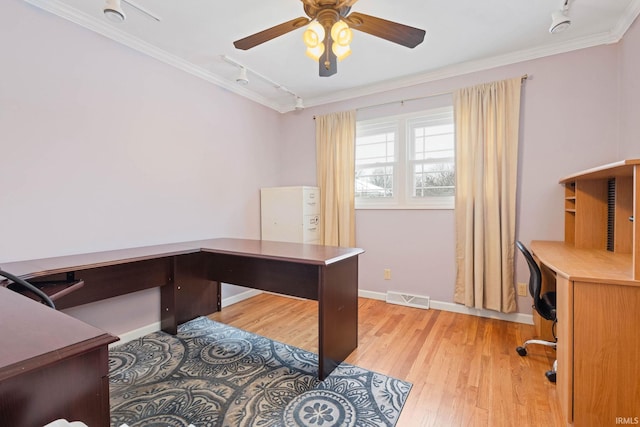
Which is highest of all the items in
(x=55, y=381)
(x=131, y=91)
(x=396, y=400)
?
(x=131, y=91)

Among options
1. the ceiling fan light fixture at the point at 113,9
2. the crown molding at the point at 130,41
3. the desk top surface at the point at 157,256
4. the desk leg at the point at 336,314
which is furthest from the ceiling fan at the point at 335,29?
the crown molding at the point at 130,41

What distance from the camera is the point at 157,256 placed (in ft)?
7.38

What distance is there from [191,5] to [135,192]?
1592 millimetres

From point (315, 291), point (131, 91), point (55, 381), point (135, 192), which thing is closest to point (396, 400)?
point (315, 291)

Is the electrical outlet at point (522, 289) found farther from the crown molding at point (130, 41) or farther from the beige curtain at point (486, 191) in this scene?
the crown molding at point (130, 41)

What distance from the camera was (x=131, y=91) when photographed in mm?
2518

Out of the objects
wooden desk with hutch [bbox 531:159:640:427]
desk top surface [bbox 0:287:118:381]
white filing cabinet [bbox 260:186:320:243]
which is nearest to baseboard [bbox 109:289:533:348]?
white filing cabinet [bbox 260:186:320:243]

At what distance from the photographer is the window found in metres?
3.18

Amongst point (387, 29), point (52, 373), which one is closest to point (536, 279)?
point (387, 29)

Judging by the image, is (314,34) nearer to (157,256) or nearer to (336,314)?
(336,314)

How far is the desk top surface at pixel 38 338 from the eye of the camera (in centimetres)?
64

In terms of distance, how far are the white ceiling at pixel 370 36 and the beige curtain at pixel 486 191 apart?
407mm

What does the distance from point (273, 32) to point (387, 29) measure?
A: 2.33 ft

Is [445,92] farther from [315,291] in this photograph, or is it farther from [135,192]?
[135,192]
